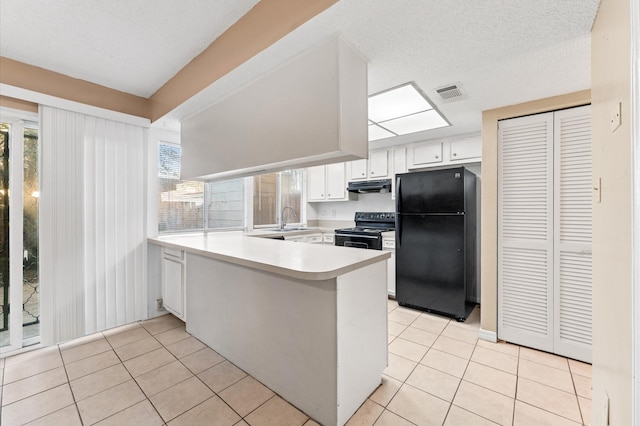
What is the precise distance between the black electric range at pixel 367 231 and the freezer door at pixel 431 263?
0.39 meters

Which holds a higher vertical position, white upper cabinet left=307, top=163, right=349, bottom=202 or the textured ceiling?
the textured ceiling

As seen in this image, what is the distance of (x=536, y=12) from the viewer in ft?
4.38

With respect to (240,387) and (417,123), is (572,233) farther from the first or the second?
(240,387)

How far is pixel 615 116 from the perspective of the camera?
1.05m

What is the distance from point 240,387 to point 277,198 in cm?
313

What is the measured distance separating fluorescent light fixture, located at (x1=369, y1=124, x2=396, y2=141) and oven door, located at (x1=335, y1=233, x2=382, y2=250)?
1.33 m

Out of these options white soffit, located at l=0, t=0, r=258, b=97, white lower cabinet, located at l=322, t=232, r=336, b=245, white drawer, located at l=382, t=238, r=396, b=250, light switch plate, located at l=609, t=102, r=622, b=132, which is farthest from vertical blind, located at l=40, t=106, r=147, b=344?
light switch plate, located at l=609, t=102, r=622, b=132

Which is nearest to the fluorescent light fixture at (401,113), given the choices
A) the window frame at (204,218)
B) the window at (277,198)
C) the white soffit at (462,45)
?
the white soffit at (462,45)

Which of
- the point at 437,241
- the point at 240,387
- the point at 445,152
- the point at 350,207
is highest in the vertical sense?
the point at 445,152

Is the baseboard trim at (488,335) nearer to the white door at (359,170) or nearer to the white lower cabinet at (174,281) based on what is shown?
the white door at (359,170)

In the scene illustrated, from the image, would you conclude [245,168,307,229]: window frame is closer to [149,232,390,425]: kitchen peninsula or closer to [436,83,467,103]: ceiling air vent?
[149,232,390,425]: kitchen peninsula

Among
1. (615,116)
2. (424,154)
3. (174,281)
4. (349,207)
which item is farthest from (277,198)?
(615,116)

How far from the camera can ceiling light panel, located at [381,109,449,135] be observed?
Answer: 277 cm

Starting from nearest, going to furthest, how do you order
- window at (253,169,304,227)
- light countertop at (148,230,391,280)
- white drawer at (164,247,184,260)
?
light countertop at (148,230,391,280)
white drawer at (164,247,184,260)
window at (253,169,304,227)
